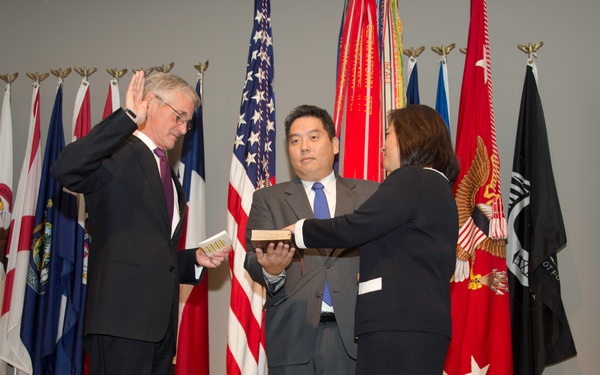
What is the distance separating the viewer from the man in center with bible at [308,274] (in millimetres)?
2469

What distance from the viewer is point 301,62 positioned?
4.48 meters

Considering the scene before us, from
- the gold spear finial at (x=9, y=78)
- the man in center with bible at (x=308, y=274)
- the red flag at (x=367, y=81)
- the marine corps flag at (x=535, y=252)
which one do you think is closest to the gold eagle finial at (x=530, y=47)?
the marine corps flag at (x=535, y=252)

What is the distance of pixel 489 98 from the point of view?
3.77 metres

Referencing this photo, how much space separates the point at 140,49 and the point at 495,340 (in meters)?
3.09

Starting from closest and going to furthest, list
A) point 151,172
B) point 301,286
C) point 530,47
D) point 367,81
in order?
1. point 151,172
2. point 301,286
3. point 367,81
4. point 530,47

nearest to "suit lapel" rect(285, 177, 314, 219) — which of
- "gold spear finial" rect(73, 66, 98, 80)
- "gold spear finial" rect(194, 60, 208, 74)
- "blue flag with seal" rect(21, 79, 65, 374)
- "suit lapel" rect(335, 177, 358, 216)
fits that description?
"suit lapel" rect(335, 177, 358, 216)

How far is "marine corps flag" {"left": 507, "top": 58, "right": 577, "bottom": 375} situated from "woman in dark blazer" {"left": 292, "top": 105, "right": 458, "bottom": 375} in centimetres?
167

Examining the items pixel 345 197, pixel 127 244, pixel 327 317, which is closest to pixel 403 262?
pixel 327 317

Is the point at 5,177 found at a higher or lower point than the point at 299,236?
higher

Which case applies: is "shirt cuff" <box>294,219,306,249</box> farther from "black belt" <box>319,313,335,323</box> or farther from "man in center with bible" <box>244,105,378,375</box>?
"black belt" <box>319,313,335,323</box>

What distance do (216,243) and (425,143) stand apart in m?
0.86

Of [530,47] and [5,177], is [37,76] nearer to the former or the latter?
[5,177]

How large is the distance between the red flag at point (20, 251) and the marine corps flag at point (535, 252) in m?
2.92

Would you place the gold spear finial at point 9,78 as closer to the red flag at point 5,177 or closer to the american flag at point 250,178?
the red flag at point 5,177
